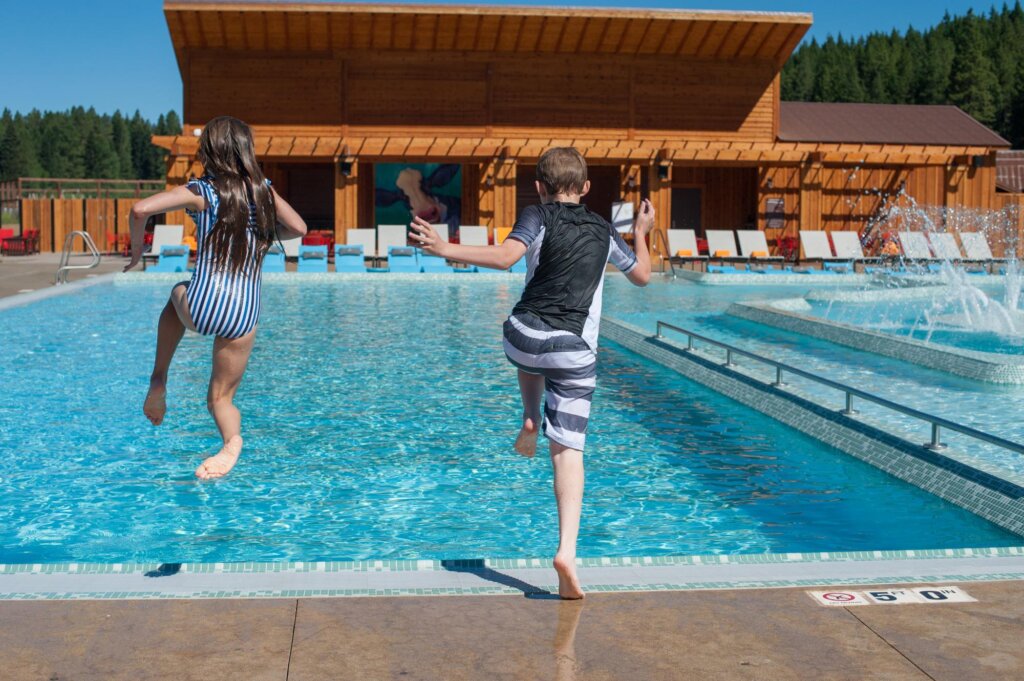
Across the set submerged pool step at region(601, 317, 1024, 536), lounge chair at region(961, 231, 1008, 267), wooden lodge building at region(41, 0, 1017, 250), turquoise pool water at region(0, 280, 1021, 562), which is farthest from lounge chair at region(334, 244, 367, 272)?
lounge chair at region(961, 231, 1008, 267)

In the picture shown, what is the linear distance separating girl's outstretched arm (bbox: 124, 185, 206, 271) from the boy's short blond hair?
112 cm

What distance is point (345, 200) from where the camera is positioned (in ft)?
82.1

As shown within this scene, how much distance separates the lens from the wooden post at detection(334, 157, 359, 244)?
2470 cm

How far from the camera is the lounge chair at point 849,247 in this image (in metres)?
24.3

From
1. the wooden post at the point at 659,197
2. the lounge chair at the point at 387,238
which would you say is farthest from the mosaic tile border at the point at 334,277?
the wooden post at the point at 659,197

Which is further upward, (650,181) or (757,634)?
(650,181)

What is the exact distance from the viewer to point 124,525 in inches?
218

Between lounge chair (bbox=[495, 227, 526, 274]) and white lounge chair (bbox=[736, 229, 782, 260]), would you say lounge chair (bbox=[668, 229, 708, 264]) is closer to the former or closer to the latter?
white lounge chair (bbox=[736, 229, 782, 260])

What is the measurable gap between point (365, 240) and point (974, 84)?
193ft

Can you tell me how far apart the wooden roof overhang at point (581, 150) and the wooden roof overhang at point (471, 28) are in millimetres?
2054

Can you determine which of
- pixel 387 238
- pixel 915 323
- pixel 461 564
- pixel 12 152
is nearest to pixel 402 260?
pixel 387 238

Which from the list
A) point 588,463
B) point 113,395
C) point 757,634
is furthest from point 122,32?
point 757,634

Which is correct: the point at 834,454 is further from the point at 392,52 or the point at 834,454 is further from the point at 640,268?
the point at 392,52

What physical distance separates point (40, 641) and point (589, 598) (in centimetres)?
160
